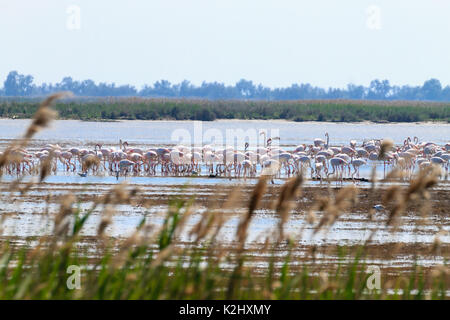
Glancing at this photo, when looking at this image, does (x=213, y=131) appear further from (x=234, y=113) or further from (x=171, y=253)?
(x=171, y=253)

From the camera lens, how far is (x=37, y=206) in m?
12.5

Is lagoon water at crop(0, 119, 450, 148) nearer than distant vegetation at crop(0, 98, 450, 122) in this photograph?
Yes

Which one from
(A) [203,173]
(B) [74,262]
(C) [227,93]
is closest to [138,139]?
(A) [203,173]

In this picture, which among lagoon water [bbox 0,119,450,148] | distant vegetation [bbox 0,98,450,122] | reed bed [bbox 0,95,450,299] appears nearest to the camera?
reed bed [bbox 0,95,450,299]

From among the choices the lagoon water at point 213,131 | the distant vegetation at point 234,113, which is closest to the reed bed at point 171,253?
the lagoon water at point 213,131

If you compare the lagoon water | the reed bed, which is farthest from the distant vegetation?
the reed bed

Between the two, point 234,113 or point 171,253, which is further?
point 234,113

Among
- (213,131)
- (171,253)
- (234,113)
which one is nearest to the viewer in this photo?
(171,253)

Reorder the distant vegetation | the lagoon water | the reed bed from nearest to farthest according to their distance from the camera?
the reed bed → the lagoon water → the distant vegetation

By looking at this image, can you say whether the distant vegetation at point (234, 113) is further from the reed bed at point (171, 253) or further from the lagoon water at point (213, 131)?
the reed bed at point (171, 253)

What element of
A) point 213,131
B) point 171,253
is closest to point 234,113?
point 213,131

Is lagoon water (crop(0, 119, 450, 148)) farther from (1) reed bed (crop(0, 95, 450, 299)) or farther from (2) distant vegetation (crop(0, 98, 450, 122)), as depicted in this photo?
(1) reed bed (crop(0, 95, 450, 299))

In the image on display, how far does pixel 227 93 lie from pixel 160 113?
343ft

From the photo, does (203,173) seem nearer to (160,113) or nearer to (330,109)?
(160,113)
